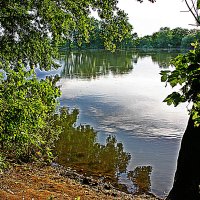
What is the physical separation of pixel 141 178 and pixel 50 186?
454cm

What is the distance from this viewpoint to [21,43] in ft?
29.0

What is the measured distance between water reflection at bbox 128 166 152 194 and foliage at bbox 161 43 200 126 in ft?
36.1

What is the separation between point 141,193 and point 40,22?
7.37 m

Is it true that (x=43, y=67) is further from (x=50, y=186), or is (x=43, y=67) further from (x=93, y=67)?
(x=93, y=67)

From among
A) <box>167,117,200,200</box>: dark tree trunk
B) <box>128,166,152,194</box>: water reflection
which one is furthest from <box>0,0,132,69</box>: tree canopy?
<box>128,166,152,194</box>: water reflection

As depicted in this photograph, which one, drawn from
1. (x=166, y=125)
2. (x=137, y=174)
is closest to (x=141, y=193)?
(x=137, y=174)

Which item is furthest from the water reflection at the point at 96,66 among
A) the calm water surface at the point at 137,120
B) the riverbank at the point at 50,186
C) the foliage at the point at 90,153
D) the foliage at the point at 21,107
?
the foliage at the point at 21,107

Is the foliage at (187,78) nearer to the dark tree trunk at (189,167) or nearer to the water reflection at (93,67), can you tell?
the dark tree trunk at (189,167)

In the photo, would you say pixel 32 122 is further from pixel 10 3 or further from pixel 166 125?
pixel 166 125

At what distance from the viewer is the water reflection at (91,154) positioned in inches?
581

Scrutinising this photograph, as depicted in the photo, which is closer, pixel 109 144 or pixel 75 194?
pixel 75 194

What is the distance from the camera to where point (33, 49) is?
9086 millimetres

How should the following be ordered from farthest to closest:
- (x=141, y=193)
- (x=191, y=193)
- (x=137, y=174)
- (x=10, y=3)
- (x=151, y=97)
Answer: (x=151, y=97)
(x=137, y=174)
(x=141, y=193)
(x=10, y=3)
(x=191, y=193)

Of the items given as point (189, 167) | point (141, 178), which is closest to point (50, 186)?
point (141, 178)
